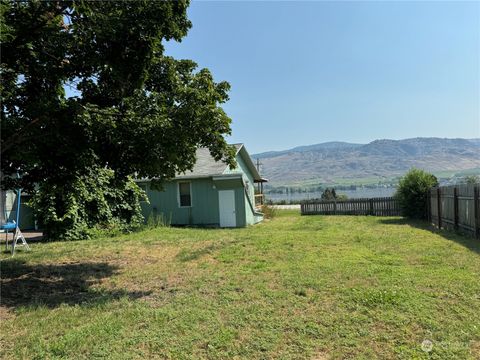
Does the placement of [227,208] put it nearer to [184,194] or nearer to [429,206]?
[184,194]

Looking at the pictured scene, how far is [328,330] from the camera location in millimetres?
4387

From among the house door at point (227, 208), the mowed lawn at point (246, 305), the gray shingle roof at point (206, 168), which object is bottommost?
the mowed lawn at point (246, 305)

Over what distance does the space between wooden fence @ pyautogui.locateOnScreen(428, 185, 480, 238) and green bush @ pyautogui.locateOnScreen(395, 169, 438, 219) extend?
1.59 meters

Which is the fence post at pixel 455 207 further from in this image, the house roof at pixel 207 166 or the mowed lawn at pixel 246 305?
the house roof at pixel 207 166

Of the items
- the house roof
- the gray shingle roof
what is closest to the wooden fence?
the house roof

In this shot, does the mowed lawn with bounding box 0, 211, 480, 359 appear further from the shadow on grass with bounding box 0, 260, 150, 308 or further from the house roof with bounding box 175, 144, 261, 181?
the house roof with bounding box 175, 144, 261, 181

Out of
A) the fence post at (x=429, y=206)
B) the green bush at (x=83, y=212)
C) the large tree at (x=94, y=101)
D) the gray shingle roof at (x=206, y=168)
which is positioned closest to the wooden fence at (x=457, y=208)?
the fence post at (x=429, y=206)

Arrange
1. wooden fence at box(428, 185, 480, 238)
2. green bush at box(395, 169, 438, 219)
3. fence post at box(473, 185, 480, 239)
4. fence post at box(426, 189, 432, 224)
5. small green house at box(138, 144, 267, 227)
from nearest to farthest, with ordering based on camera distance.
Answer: fence post at box(473, 185, 480, 239) < wooden fence at box(428, 185, 480, 238) < fence post at box(426, 189, 432, 224) < green bush at box(395, 169, 438, 219) < small green house at box(138, 144, 267, 227)

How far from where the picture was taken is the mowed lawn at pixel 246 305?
4.03 m

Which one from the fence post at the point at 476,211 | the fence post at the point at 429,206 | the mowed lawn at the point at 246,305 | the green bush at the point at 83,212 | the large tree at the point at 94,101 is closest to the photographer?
the mowed lawn at the point at 246,305

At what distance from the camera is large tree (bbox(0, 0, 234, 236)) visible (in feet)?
18.9

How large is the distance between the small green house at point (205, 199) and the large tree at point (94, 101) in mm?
11575

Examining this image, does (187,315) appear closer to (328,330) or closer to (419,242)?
(328,330)

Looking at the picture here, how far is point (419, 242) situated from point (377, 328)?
23.3 ft
